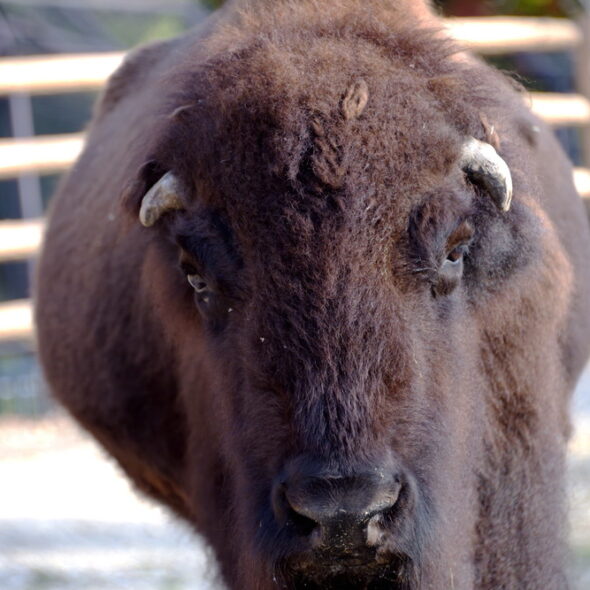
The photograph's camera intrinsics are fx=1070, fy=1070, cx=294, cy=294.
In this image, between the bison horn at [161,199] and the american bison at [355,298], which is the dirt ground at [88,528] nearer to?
the american bison at [355,298]

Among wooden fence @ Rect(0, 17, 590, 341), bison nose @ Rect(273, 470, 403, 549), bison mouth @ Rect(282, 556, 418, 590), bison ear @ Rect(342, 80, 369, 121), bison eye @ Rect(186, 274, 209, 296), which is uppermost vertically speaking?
bison ear @ Rect(342, 80, 369, 121)

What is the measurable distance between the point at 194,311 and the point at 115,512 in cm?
385

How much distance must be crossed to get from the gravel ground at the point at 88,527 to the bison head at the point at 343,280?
2.23m

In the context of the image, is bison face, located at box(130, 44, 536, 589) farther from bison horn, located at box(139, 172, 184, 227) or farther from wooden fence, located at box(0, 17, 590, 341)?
wooden fence, located at box(0, 17, 590, 341)

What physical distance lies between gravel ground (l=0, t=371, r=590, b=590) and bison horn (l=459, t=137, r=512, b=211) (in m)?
2.71

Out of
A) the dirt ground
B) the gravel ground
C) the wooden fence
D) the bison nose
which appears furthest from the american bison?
the wooden fence

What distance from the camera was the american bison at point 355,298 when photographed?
2857 mm

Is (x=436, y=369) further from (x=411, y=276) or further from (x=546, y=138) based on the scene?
(x=546, y=138)

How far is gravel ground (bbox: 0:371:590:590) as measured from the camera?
235 inches

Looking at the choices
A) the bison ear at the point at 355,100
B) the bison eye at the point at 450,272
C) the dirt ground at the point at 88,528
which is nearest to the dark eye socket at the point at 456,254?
the bison eye at the point at 450,272

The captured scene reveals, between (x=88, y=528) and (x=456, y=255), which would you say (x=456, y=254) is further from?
(x=88, y=528)

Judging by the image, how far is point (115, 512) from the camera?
23.2 ft

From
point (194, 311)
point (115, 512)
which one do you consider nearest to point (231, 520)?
point (194, 311)

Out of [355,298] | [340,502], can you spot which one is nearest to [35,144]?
[355,298]
